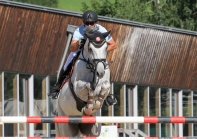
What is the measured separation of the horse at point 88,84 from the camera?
1143cm

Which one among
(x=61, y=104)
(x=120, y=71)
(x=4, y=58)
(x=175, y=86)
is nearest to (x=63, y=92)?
(x=61, y=104)

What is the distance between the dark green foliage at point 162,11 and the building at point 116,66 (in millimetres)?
15458

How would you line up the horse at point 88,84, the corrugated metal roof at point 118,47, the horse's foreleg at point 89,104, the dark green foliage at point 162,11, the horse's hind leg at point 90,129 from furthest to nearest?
the dark green foliage at point 162,11 → the corrugated metal roof at point 118,47 → the horse's hind leg at point 90,129 → the horse's foreleg at point 89,104 → the horse at point 88,84

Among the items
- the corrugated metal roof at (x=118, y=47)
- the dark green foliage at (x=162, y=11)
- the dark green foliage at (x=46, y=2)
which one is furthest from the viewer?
the dark green foliage at (x=46, y=2)

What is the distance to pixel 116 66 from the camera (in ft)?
94.2

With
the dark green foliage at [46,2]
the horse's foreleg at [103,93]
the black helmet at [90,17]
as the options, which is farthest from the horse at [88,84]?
the dark green foliage at [46,2]

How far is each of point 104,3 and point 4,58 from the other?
25.2m

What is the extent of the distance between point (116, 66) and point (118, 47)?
0.76m

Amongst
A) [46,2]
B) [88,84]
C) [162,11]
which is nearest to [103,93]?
[88,84]

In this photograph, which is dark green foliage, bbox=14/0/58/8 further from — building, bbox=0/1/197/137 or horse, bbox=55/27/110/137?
horse, bbox=55/27/110/137

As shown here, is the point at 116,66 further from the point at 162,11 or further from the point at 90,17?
the point at 162,11

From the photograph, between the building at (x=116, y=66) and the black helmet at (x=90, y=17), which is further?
the building at (x=116, y=66)

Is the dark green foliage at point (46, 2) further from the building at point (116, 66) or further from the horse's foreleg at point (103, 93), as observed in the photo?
the horse's foreleg at point (103, 93)

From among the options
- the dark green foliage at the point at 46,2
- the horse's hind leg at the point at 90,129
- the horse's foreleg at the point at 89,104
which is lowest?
the horse's hind leg at the point at 90,129
